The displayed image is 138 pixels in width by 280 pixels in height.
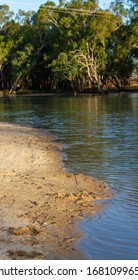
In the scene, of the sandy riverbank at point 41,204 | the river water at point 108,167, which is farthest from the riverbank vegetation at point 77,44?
the sandy riverbank at point 41,204

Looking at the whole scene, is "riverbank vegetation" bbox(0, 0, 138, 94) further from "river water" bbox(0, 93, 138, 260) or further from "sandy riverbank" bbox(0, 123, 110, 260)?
"sandy riverbank" bbox(0, 123, 110, 260)

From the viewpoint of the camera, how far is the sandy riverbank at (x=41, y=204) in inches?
242

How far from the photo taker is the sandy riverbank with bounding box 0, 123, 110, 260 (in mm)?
6145

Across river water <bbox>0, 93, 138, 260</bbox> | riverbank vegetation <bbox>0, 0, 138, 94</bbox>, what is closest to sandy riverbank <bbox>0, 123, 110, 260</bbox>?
river water <bbox>0, 93, 138, 260</bbox>

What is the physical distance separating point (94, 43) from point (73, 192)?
54.6 metres

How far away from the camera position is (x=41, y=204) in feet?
27.3

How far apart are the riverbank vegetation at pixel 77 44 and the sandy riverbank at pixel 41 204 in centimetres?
4562

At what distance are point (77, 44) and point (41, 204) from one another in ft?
189

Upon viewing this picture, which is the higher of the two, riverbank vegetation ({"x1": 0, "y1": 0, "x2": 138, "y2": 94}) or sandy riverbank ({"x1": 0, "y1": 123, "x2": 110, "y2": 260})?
riverbank vegetation ({"x1": 0, "y1": 0, "x2": 138, "y2": 94})

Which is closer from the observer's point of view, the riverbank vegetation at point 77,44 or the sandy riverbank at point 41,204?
the sandy riverbank at point 41,204

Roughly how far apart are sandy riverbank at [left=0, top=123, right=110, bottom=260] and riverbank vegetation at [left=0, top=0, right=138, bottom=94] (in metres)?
45.6

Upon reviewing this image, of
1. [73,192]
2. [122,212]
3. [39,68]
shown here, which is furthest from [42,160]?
[39,68]

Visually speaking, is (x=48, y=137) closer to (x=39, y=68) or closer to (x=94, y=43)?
(x=94, y=43)

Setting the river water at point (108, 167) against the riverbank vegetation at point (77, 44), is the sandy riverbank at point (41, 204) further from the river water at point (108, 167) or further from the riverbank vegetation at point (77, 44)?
the riverbank vegetation at point (77, 44)
